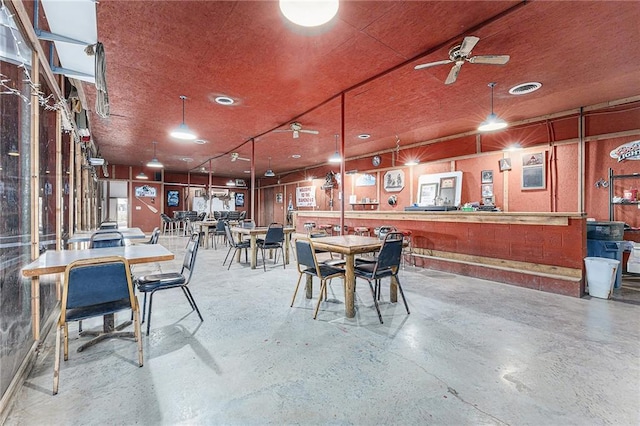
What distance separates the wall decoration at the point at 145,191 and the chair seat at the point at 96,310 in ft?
42.5

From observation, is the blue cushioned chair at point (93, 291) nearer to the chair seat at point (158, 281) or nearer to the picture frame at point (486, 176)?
the chair seat at point (158, 281)

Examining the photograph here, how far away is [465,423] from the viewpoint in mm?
1577

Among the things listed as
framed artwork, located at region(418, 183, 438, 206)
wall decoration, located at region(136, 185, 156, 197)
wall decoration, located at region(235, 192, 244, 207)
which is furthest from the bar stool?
wall decoration, located at region(235, 192, 244, 207)

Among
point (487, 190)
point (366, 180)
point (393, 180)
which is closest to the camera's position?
point (487, 190)

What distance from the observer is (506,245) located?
4605mm

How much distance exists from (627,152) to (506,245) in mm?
2840

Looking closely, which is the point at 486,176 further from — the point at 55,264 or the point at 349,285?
the point at 55,264

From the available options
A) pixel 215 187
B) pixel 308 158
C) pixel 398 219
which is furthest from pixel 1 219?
pixel 215 187

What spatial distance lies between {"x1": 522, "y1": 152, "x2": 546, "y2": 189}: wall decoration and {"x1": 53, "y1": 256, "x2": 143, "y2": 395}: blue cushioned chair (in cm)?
723

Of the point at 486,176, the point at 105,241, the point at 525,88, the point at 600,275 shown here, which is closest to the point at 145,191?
the point at 105,241

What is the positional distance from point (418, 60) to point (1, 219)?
4.18 m

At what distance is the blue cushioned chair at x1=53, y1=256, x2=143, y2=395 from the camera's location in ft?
6.24

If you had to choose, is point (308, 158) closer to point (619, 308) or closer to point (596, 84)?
point (596, 84)

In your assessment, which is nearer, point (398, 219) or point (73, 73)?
point (73, 73)
